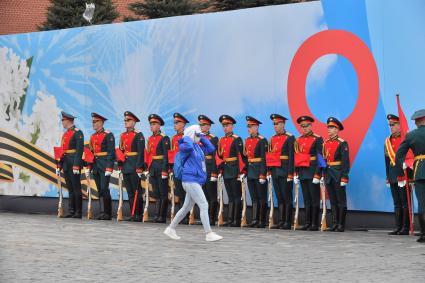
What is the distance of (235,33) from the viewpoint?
19.9 meters

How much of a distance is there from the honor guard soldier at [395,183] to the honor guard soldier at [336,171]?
0.75 metres

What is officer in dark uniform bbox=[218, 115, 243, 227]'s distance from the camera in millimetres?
19203

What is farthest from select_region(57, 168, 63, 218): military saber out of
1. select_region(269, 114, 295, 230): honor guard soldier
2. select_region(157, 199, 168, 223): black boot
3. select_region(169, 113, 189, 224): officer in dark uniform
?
select_region(269, 114, 295, 230): honor guard soldier

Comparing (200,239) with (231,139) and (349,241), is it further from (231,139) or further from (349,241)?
(231,139)

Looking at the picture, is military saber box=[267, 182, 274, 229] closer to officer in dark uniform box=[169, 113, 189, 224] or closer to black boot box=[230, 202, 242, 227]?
black boot box=[230, 202, 242, 227]

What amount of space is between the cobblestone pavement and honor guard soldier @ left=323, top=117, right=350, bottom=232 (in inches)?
21.6

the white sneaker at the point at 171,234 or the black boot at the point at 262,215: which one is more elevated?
the black boot at the point at 262,215

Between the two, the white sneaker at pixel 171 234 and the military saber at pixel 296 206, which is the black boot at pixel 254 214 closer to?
the military saber at pixel 296 206

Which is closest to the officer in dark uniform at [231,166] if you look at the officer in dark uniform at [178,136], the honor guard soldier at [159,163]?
the officer in dark uniform at [178,136]

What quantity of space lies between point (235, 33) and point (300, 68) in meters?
1.73

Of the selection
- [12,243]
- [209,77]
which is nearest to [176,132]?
[209,77]

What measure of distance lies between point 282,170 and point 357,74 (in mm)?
2109

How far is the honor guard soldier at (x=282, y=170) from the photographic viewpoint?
60.2 feet

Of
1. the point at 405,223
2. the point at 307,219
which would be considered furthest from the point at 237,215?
the point at 405,223
